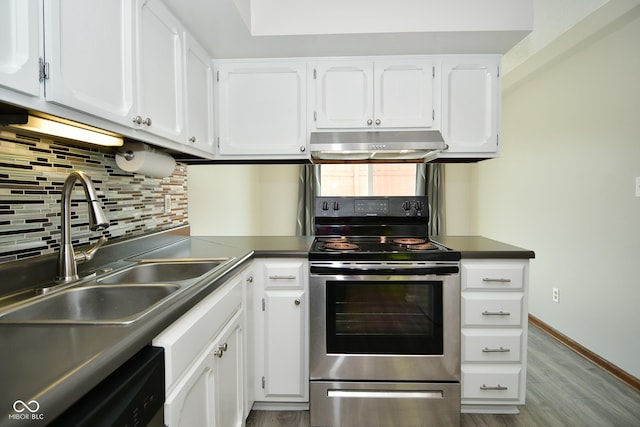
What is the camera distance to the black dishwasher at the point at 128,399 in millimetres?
623

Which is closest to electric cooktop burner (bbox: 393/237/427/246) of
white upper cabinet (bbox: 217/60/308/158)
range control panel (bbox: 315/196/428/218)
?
range control panel (bbox: 315/196/428/218)

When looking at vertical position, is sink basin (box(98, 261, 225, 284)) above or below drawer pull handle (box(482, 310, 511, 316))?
above

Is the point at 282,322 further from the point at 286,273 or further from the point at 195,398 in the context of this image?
the point at 195,398

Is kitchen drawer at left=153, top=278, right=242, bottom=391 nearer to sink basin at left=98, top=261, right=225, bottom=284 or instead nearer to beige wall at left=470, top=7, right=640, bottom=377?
sink basin at left=98, top=261, right=225, bottom=284

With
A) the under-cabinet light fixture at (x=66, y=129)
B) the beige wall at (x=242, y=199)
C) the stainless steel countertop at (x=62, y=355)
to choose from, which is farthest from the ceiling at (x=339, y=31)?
the stainless steel countertop at (x=62, y=355)

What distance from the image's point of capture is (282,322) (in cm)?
192

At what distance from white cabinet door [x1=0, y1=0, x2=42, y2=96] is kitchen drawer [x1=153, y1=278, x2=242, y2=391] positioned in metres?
0.69

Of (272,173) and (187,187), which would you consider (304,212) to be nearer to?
(272,173)

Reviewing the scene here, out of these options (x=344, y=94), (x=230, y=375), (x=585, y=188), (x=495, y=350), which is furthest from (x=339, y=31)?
(x=585, y=188)

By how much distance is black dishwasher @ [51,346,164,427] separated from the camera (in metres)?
0.62

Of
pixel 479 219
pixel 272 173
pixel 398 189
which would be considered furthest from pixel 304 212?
pixel 479 219

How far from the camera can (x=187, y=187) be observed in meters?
2.48

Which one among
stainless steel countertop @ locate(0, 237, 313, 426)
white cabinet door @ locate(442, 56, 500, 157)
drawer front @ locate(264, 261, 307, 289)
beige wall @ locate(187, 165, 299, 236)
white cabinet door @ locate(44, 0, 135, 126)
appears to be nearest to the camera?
stainless steel countertop @ locate(0, 237, 313, 426)

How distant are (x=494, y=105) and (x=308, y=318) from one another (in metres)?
1.72
